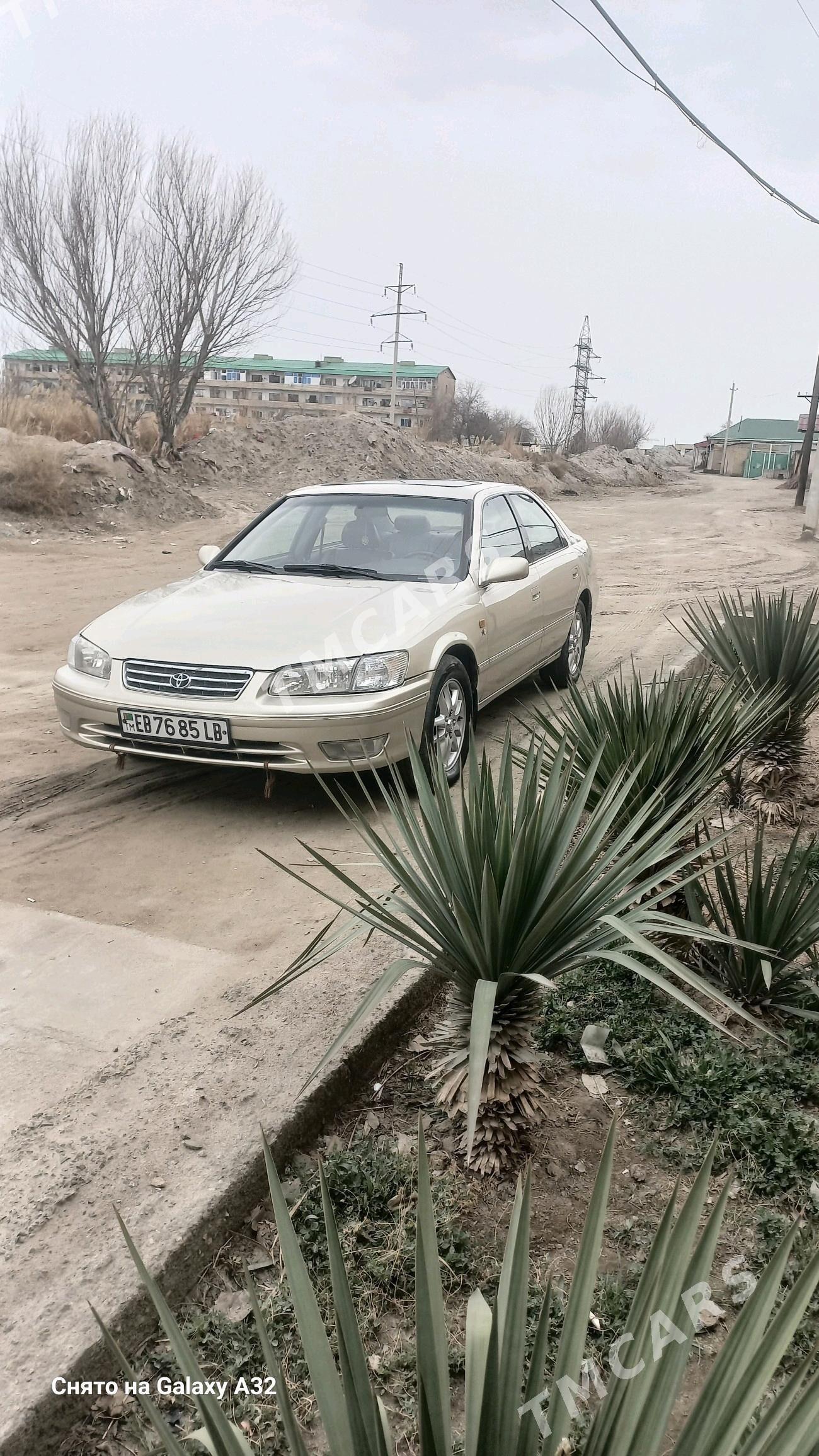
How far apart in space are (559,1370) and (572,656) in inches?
261

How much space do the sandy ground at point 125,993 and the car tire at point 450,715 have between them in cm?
64

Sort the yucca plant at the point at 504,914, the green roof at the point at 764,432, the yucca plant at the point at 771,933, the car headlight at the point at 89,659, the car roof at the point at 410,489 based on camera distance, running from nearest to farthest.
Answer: the yucca plant at the point at 504,914
the yucca plant at the point at 771,933
the car headlight at the point at 89,659
the car roof at the point at 410,489
the green roof at the point at 764,432

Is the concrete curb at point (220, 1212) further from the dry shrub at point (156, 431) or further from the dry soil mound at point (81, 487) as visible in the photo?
the dry shrub at point (156, 431)

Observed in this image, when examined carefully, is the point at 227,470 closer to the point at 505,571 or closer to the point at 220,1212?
the point at 505,571

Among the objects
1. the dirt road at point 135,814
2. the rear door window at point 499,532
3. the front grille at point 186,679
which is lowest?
the dirt road at point 135,814

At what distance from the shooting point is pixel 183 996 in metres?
3.24

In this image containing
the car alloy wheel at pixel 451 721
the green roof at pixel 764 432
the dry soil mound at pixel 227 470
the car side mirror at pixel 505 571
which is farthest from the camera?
the green roof at pixel 764 432

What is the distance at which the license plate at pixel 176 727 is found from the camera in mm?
4621

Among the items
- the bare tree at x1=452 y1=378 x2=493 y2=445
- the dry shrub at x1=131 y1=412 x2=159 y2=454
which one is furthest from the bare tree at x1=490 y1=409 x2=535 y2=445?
the dry shrub at x1=131 y1=412 x2=159 y2=454

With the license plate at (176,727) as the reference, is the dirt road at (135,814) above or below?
below

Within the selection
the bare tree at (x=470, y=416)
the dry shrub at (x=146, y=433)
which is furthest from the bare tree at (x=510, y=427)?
the dry shrub at (x=146, y=433)

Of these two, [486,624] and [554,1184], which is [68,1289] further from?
[486,624]

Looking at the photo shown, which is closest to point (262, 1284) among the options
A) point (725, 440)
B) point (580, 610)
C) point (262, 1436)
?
point (262, 1436)

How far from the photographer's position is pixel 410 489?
6.44 m
